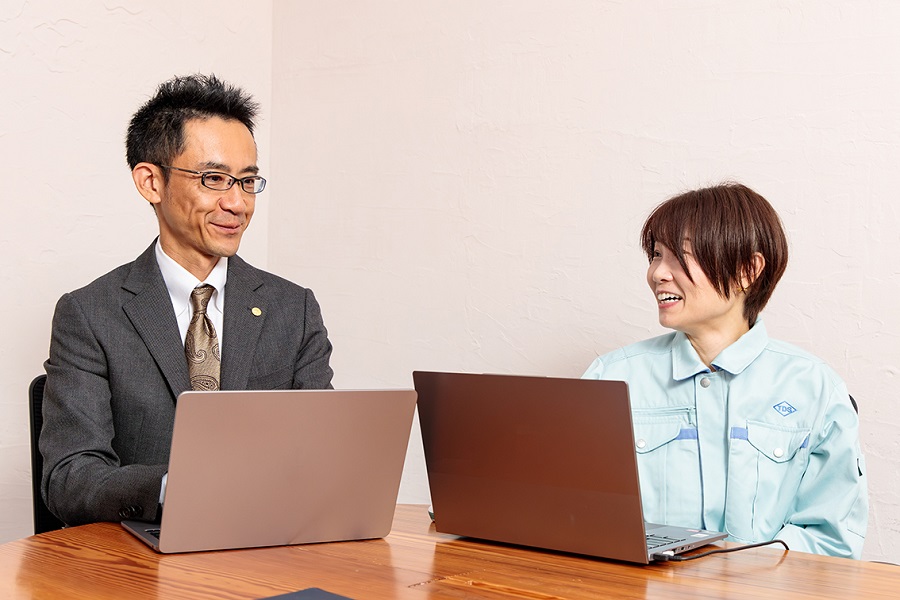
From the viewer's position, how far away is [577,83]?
2.85 metres

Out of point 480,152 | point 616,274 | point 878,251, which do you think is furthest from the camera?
point 480,152

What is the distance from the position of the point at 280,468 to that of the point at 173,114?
1.09 m

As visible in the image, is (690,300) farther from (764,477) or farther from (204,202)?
(204,202)

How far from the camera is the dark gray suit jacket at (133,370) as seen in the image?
171 cm

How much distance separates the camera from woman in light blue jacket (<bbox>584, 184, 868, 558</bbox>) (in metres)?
1.91

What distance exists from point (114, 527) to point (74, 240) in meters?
1.48

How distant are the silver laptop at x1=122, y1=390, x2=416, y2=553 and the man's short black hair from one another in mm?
951

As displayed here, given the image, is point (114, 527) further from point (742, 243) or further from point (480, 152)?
point (480, 152)

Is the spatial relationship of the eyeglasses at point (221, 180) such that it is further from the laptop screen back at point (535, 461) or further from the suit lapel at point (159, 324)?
the laptop screen back at point (535, 461)

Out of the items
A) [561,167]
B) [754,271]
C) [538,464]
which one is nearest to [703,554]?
[538,464]

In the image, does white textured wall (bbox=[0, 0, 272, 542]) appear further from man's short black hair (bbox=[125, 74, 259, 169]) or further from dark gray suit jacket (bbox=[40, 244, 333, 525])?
dark gray suit jacket (bbox=[40, 244, 333, 525])

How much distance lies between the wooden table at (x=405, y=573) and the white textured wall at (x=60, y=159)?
1.34 meters

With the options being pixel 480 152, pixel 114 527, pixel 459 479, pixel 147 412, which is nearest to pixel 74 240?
pixel 147 412

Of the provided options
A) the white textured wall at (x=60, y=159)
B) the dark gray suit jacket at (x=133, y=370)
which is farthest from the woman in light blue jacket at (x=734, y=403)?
the white textured wall at (x=60, y=159)
